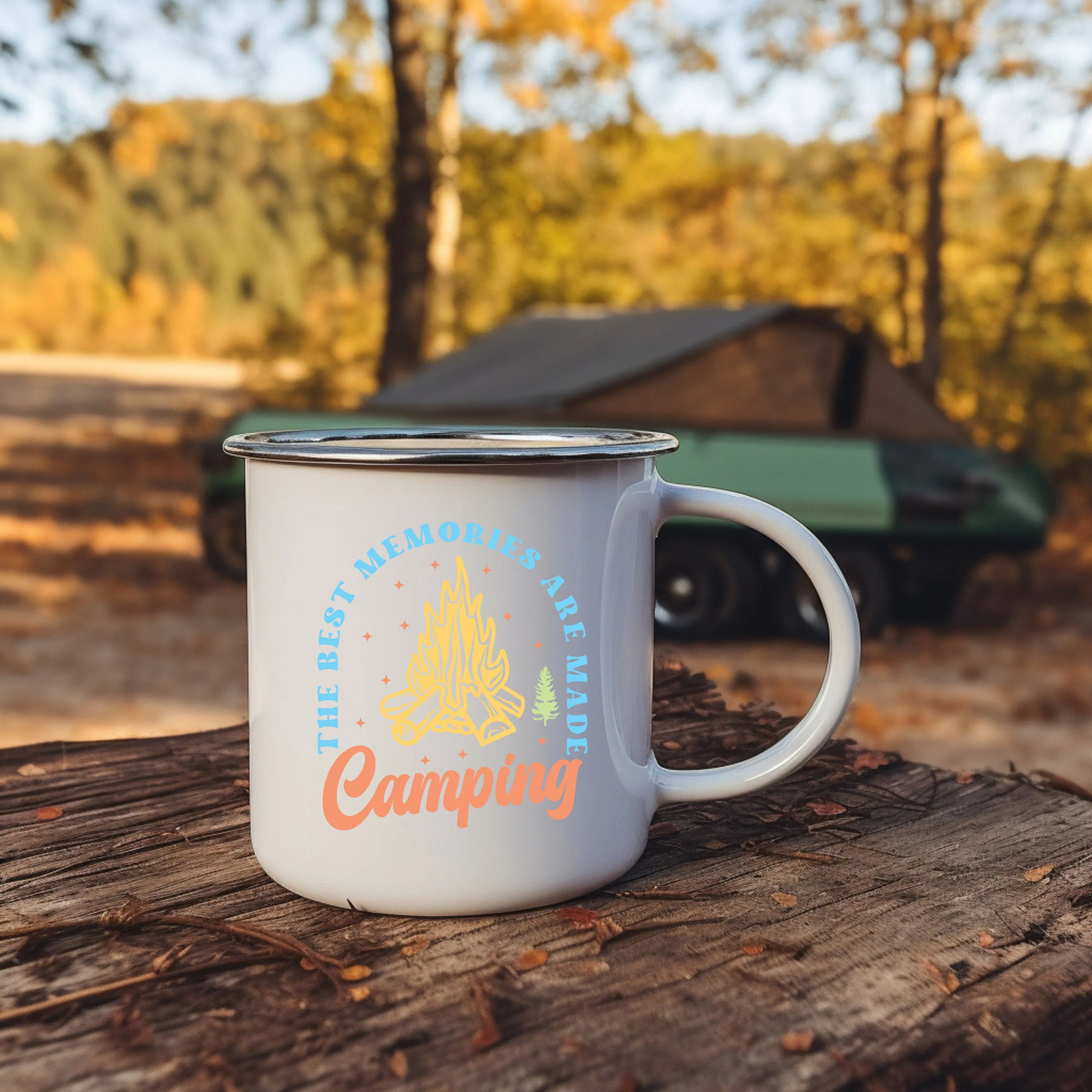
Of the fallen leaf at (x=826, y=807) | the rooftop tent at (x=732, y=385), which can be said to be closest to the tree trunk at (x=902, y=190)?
the rooftop tent at (x=732, y=385)

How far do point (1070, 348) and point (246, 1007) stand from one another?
14723mm

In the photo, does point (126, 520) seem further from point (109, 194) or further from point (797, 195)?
point (109, 194)

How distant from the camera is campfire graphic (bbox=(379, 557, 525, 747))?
1005 mm

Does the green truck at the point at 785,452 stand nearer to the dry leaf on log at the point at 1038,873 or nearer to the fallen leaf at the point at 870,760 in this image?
the fallen leaf at the point at 870,760

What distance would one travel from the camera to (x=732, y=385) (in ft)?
23.7

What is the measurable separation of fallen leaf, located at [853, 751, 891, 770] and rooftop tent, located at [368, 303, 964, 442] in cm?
525

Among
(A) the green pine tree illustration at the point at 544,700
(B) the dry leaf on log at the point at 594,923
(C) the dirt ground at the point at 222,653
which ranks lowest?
(C) the dirt ground at the point at 222,653

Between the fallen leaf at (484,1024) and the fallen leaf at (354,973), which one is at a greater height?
the fallen leaf at (484,1024)

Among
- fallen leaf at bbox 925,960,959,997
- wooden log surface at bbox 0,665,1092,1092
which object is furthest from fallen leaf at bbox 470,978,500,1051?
fallen leaf at bbox 925,960,959,997

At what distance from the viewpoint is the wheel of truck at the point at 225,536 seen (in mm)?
8312

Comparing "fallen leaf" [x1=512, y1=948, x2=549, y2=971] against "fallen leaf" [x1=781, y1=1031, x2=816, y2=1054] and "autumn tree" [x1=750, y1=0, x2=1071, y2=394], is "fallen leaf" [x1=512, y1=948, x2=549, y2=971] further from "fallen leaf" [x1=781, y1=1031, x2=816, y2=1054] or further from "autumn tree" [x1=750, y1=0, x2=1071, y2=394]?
"autumn tree" [x1=750, y1=0, x2=1071, y2=394]

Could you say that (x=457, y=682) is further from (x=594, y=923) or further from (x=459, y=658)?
(x=594, y=923)

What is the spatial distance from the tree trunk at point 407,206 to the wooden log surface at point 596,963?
9.82 metres

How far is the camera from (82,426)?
21062 mm
